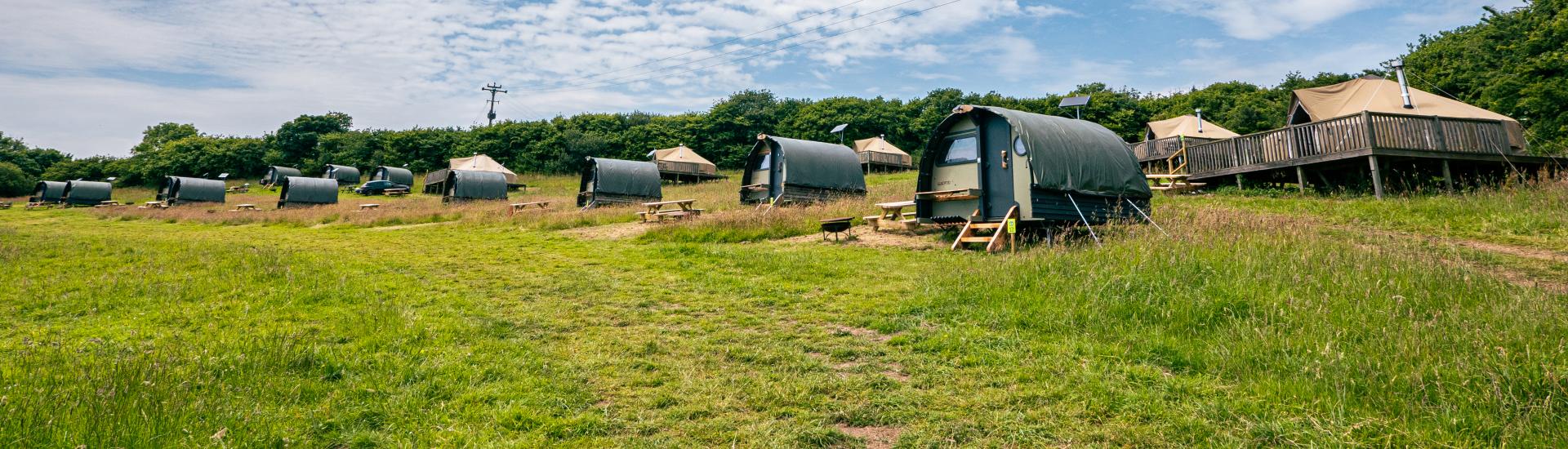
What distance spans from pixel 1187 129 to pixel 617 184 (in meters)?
25.5

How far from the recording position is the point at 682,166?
1768 inches

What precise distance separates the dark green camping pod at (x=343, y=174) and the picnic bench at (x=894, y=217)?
169 ft

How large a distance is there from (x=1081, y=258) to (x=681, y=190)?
3014 centimetres

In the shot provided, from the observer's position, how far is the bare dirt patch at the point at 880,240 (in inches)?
530

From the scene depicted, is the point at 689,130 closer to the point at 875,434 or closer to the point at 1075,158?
the point at 1075,158

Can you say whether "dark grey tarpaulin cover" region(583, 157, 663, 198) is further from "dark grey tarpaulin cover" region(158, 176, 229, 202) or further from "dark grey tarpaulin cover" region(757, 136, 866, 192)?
"dark grey tarpaulin cover" region(158, 176, 229, 202)

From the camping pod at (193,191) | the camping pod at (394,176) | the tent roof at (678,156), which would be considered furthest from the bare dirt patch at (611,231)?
the camping pod at (394,176)

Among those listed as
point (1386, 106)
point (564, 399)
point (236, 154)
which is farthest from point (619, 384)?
point (236, 154)

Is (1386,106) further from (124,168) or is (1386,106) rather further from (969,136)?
(124,168)

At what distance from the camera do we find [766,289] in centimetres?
866

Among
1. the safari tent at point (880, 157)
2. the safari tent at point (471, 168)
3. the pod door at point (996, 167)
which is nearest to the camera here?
the pod door at point (996, 167)

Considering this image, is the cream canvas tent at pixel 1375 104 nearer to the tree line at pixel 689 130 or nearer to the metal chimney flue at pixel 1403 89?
the metal chimney flue at pixel 1403 89

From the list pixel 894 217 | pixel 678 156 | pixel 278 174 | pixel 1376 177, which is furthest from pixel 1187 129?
pixel 278 174

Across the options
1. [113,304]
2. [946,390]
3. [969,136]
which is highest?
[969,136]
